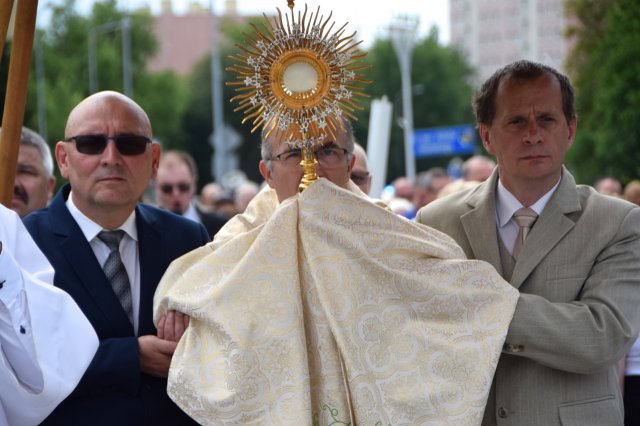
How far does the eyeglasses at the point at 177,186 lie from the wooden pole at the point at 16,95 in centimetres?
447

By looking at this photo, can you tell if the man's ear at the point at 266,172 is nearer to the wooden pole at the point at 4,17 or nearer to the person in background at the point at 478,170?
the wooden pole at the point at 4,17

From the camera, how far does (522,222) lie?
4289 mm

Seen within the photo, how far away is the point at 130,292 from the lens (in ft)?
14.0

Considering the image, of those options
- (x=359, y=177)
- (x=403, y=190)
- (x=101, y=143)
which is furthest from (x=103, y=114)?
(x=403, y=190)

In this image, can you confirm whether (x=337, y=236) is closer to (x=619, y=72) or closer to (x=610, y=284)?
(x=610, y=284)

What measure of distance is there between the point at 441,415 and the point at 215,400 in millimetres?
752

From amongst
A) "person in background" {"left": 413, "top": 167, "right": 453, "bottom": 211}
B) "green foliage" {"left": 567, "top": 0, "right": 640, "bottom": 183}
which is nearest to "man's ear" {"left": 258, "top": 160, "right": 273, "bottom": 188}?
"person in background" {"left": 413, "top": 167, "right": 453, "bottom": 211}

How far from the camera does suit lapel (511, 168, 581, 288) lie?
161 inches

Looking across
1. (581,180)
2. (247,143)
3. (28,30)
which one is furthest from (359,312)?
(247,143)

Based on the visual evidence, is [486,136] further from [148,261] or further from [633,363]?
[633,363]

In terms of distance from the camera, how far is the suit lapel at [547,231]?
4.08 m

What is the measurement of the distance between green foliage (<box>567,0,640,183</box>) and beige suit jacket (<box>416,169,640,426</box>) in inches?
771

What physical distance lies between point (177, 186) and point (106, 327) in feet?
16.0

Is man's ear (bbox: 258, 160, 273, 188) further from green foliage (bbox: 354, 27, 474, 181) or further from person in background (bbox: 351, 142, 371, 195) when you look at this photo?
green foliage (bbox: 354, 27, 474, 181)
